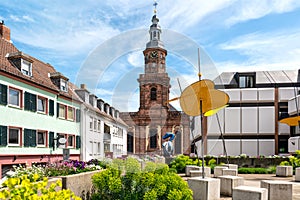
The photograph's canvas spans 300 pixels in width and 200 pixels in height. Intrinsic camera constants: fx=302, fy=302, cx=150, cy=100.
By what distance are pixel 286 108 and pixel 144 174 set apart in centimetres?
3656

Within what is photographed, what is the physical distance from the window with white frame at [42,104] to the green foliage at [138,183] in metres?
17.0

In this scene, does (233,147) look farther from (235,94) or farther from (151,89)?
(151,89)

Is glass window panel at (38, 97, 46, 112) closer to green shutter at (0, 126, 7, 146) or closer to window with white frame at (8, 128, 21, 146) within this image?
window with white frame at (8, 128, 21, 146)

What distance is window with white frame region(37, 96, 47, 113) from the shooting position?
23.5 m

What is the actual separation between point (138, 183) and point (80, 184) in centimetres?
152

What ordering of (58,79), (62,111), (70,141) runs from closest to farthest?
(62,111)
(58,79)
(70,141)

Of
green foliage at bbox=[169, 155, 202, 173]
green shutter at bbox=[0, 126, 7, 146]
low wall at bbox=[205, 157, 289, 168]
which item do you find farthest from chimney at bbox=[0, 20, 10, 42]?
low wall at bbox=[205, 157, 289, 168]

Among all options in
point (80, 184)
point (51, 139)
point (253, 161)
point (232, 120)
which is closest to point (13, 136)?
point (51, 139)

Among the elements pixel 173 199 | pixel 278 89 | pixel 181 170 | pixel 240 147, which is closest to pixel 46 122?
pixel 181 170

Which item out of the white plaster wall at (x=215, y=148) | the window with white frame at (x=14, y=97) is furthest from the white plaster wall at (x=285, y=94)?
the window with white frame at (x=14, y=97)

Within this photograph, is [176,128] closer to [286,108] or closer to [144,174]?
[144,174]

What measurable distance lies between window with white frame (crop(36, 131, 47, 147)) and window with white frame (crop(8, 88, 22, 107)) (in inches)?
146

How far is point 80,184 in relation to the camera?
25.7 ft

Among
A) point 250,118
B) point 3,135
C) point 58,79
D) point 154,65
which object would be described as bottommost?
point 3,135
